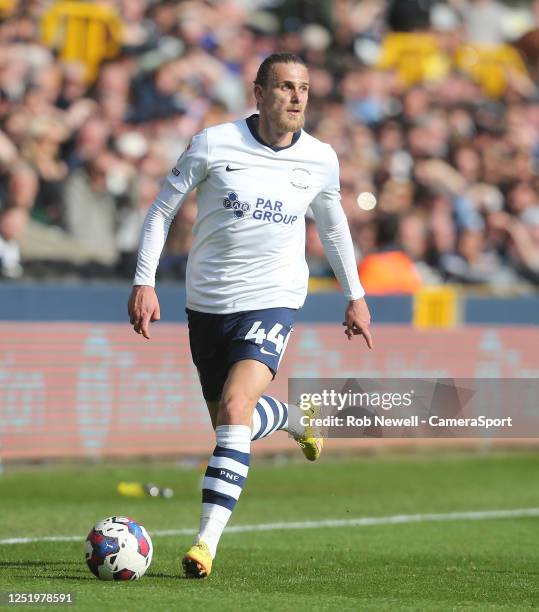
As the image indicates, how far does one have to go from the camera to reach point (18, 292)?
13.3m

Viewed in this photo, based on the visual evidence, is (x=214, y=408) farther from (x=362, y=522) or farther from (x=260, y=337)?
(x=362, y=522)

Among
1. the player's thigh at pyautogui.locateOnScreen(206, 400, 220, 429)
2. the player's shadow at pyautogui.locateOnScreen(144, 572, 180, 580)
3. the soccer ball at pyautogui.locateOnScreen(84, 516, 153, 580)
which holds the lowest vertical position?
the player's shadow at pyautogui.locateOnScreen(144, 572, 180, 580)

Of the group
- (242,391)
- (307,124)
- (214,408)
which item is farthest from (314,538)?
(307,124)

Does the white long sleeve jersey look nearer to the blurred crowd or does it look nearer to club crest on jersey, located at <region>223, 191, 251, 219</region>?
club crest on jersey, located at <region>223, 191, 251, 219</region>

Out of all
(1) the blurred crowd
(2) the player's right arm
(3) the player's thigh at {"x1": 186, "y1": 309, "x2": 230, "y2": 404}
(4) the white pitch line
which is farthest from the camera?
(1) the blurred crowd

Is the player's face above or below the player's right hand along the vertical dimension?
above

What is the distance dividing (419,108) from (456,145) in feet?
2.25

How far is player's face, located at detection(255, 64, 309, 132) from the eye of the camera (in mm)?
7562

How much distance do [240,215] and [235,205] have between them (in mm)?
57

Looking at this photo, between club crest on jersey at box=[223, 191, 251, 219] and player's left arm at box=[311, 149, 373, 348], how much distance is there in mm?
539

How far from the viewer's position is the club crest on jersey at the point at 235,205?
24.9 feet

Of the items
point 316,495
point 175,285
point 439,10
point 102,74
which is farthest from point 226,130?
point 439,10

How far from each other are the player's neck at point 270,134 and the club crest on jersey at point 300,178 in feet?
0.49

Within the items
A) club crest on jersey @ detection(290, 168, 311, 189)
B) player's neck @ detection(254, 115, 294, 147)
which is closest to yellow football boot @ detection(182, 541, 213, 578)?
club crest on jersey @ detection(290, 168, 311, 189)
